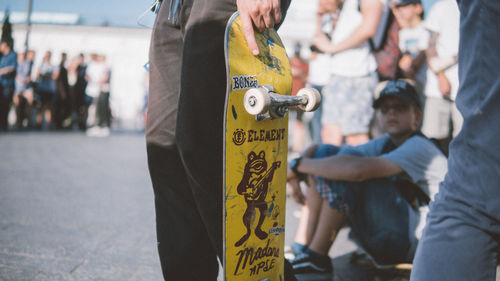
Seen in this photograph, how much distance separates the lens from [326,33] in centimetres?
354

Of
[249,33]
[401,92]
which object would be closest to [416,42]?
[401,92]

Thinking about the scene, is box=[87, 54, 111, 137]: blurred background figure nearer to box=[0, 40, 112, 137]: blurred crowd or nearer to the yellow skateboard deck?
box=[0, 40, 112, 137]: blurred crowd

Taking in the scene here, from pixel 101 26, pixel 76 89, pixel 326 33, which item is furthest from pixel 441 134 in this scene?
pixel 101 26

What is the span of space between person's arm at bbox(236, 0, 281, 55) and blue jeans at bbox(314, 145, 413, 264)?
1140mm

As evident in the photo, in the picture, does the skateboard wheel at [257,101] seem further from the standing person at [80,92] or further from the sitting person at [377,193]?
the standing person at [80,92]

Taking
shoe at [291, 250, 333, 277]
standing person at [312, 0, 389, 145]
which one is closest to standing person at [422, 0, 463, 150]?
standing person at [312, 0, 389, 145]

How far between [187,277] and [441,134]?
3.00 meters

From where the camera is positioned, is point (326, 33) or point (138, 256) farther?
point (326, 33)

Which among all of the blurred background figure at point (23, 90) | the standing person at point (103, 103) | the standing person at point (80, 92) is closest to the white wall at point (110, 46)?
the standing person at point (80, 92)

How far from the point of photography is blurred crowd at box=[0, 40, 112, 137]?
9.89 metres

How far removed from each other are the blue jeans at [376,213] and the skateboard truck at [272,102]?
962 mm

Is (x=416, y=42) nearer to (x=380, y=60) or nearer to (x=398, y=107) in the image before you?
(x=380, y=60)

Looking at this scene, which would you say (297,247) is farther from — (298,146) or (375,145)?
(298,146)

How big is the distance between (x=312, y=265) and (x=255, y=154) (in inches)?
41.7
